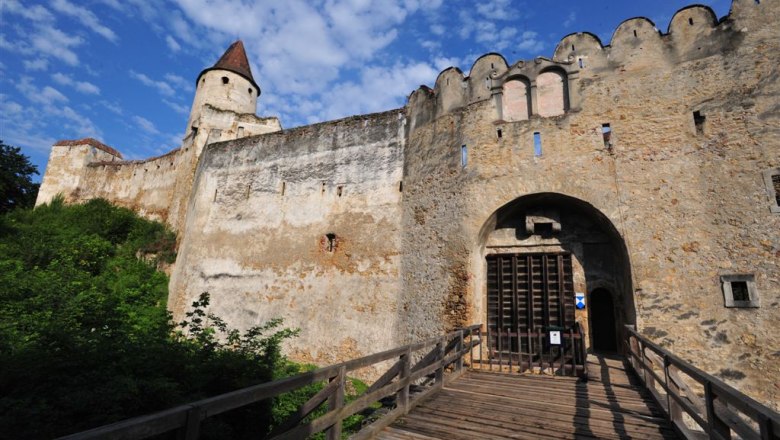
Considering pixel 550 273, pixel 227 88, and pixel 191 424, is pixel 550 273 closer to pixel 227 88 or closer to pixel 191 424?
pixel 191 424

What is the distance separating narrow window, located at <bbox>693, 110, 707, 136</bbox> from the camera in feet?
27.9

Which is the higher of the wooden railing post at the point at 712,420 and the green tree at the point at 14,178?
the green tree at the point at 14,178

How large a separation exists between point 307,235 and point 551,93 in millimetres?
8514

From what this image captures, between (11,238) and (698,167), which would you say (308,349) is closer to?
(698,167)

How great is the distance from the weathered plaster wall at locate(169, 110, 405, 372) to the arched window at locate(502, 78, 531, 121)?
3479mm

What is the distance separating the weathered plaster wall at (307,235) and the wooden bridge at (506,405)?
14.5 feet

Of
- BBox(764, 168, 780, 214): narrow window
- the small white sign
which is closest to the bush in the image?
the small white sign

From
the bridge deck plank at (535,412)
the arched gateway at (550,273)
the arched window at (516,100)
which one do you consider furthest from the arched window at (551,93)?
the bridge deck plank at (535,412)

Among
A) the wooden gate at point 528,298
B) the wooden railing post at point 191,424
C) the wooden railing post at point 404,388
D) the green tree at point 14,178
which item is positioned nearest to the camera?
the wooden railing post at point 191,424

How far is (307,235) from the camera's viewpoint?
540 inches

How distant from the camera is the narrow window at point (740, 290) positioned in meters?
7.41

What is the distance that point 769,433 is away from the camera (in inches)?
99.7

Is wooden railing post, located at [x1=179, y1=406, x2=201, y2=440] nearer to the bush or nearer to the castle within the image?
the bush

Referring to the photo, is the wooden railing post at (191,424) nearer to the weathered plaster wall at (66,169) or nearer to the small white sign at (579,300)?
the small white sign at (579,300)
